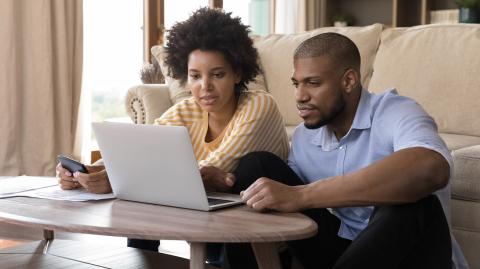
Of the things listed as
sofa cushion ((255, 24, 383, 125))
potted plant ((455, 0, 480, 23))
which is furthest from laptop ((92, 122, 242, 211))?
potted plant ((455, 0, 480, 23))

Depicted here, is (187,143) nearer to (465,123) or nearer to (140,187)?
(140,187)

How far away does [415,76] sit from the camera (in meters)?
2.79

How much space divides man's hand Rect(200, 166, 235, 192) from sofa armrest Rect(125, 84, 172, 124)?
4.74 ft

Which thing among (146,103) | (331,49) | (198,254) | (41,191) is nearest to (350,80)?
(331,49)

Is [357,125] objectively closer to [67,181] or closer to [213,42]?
[213,42]

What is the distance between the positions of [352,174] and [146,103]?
1.82m

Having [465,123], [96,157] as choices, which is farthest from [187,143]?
[96,157]

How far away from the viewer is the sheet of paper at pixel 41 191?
1.48 metres

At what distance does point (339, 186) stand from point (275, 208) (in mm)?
135

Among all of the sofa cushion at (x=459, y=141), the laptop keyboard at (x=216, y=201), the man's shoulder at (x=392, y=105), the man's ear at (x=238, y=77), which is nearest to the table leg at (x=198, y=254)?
the laptop keyboard at (x=216, y=201)

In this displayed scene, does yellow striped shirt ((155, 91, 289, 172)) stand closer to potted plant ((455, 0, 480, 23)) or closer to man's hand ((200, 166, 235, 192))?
man's hand ((200, 166, 235, 192))

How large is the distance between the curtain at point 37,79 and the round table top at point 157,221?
2.18 metres

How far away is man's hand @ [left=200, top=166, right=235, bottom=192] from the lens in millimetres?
1546

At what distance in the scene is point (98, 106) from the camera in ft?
13.6
